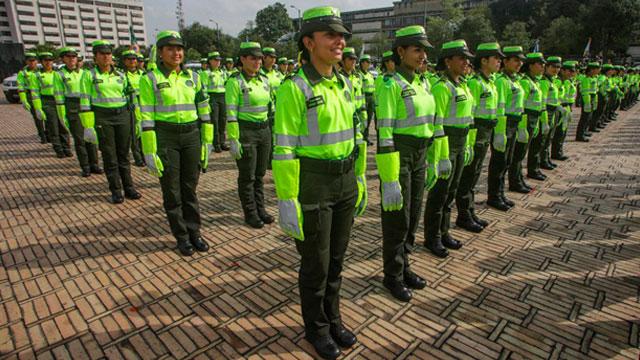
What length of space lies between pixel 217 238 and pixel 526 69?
261 inches

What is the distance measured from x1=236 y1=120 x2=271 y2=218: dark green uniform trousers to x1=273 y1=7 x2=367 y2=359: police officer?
9.38ft

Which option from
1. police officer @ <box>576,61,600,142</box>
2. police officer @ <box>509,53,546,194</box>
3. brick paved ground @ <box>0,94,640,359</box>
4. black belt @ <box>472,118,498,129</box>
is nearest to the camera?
brick paved ground @ <box>0,94,640,359</box>

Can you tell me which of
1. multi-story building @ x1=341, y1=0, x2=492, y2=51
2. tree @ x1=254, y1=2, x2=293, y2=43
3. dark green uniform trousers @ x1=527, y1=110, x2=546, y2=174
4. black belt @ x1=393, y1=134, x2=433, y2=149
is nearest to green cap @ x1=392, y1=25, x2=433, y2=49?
black belt @ x1=393, y1=134, x2=433, y2=149

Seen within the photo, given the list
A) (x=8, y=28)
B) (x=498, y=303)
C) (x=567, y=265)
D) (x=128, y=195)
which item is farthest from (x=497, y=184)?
(x=8, y=28)

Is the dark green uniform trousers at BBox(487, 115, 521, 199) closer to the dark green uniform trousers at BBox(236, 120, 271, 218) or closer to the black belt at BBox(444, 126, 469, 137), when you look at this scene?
the black belt at BBox(444, 126, 469, 137)

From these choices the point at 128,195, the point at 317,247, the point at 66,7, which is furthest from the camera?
the point at 66,7

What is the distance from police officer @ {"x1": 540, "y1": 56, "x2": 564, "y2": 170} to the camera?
7945 mm

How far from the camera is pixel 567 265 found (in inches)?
184

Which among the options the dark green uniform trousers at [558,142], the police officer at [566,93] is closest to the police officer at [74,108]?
the police officer at [566,93]

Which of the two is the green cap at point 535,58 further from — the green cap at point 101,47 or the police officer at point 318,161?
the green cap at point 101,47

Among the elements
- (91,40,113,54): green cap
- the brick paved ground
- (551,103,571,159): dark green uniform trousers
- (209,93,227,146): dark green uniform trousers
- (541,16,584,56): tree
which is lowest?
the brick paved ground

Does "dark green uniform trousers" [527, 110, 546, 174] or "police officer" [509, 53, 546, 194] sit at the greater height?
"police officer" [509, 53, 546, 194]

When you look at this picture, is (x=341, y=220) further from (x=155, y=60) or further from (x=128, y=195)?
(x=128, y=195)

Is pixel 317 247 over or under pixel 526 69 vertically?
under
